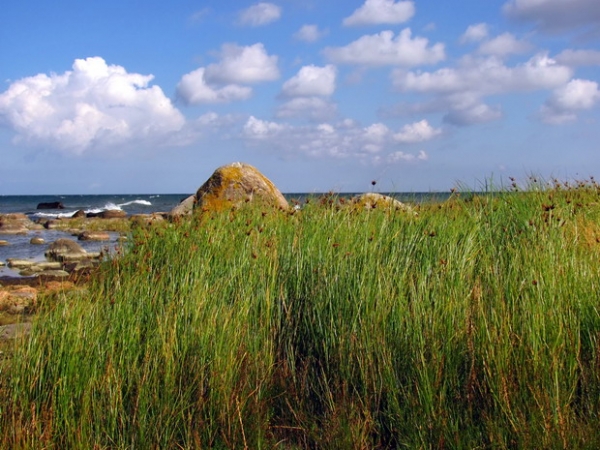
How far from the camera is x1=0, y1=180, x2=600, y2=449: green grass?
3959 millimetres

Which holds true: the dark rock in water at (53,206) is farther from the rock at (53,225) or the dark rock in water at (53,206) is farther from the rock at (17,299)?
the rock at (17,299)

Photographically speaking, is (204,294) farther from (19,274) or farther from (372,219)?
(19,274)

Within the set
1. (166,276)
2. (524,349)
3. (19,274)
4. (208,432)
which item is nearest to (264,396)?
(208,432)

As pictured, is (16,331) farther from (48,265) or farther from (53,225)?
(53,225)

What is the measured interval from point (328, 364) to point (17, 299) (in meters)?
7.02

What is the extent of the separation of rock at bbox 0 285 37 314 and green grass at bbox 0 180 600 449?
193 inches

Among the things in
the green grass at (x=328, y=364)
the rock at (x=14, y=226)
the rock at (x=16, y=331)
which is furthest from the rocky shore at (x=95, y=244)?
the rock at (x=14, y=226)

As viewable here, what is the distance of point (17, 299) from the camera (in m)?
9.95

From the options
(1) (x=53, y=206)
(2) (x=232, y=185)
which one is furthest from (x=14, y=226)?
(1) (x=53, y=206)

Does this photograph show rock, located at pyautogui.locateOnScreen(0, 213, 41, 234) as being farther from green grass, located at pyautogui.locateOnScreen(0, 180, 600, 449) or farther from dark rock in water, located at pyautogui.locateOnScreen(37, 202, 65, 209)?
green grass, located at pyautogui.locateOnScreen(0, 180, 600, 449)

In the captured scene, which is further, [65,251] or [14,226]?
[14,226]

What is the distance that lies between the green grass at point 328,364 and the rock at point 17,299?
16.1 ft

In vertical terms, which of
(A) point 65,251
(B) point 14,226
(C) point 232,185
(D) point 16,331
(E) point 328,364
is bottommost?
(A) point 65,251

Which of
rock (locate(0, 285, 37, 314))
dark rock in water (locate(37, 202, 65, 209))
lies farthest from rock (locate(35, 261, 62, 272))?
dark rock in water (locate(37, 202, 65, 209))
